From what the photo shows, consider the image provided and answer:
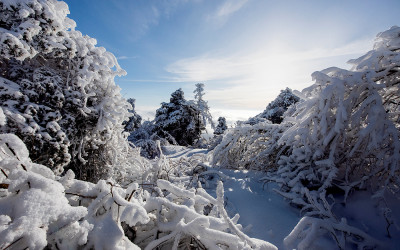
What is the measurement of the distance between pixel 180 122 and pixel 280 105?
1006 cm

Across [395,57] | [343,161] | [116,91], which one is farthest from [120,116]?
[395,57]

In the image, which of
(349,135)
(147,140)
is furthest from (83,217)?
(147,140)

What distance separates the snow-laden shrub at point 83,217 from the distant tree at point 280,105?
63.9ft

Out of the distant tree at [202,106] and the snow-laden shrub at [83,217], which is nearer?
the snow-laden shrub at [83,217]

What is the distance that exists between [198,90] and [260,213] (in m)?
23.0

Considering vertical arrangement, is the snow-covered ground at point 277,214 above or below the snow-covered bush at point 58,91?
below

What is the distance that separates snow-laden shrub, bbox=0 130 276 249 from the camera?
0.70m

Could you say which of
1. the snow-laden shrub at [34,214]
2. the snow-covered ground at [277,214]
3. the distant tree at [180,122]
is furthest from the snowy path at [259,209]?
the distant tree at [180,122]

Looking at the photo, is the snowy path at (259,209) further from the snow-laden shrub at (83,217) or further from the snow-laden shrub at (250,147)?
the snow-laden shrub at (83,217)

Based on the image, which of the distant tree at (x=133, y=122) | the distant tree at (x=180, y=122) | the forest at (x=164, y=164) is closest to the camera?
the forest at (x=164, y=164)

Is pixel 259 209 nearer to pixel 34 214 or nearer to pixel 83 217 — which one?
pixel 83 217

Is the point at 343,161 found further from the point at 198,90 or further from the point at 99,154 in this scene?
the point at 198,90

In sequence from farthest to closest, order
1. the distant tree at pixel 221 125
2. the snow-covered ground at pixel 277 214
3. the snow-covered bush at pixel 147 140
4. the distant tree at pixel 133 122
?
the distant tree at pixel 221 125 < the distant tree at pixel 133 122 < the snow-covered bush at pixel 147 140 < the snow-covered ground at pixel 277 214

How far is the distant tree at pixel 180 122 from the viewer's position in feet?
61.6
